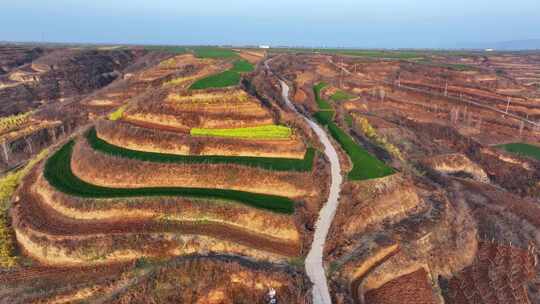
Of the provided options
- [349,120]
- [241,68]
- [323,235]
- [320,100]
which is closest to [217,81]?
[241,68]

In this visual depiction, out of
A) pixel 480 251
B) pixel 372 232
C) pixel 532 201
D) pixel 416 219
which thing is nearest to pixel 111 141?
pixel 372 232

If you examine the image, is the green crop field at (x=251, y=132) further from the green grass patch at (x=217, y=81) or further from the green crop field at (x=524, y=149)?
the green crop field at (x=524, y=149)

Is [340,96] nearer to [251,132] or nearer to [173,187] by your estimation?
[251,132]

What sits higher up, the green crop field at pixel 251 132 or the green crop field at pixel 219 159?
the green crop field at pixel 251 132

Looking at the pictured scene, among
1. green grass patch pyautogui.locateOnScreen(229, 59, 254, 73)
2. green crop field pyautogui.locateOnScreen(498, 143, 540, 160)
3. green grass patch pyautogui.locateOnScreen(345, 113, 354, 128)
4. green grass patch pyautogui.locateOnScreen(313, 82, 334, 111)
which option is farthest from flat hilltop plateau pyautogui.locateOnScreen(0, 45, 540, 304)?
green grass patch pyautogui.locateOnScreen(229, 59, 254, 73)

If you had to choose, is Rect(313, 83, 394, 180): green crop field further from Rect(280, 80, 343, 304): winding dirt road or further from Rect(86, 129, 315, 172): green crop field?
Rect(86, 129, 315, 172): green crop field

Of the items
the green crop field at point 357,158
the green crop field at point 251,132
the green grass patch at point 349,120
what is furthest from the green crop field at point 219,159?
the green grass patch at point 349,120
